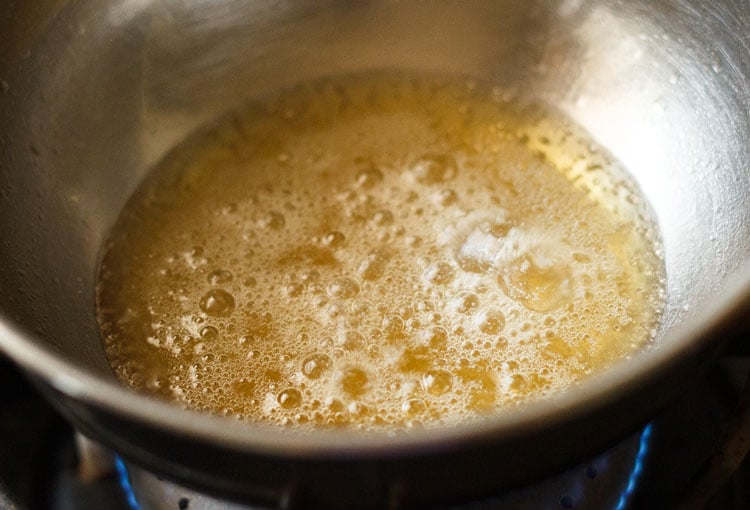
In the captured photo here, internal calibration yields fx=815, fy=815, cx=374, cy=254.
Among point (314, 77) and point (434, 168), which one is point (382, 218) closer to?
point (434, 168)

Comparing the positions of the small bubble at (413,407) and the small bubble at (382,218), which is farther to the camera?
the small bubble at (382,218)

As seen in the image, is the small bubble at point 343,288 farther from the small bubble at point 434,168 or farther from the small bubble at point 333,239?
the small bubble at point 434,168

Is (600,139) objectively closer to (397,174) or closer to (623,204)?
(623,204)

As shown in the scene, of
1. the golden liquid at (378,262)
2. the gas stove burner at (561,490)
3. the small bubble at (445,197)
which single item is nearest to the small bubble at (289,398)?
the golden liquid at (378,262)

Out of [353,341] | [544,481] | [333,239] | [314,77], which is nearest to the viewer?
[544,481]

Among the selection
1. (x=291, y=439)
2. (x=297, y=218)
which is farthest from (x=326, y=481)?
(x=297, y=218)

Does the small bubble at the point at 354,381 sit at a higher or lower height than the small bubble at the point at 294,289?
higher

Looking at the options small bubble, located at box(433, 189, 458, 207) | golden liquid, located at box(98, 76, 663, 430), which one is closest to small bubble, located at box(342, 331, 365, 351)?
golden liquid, located at box(98, 76, 663, 430)

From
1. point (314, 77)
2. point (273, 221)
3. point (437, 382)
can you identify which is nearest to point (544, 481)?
point (437, 382)
